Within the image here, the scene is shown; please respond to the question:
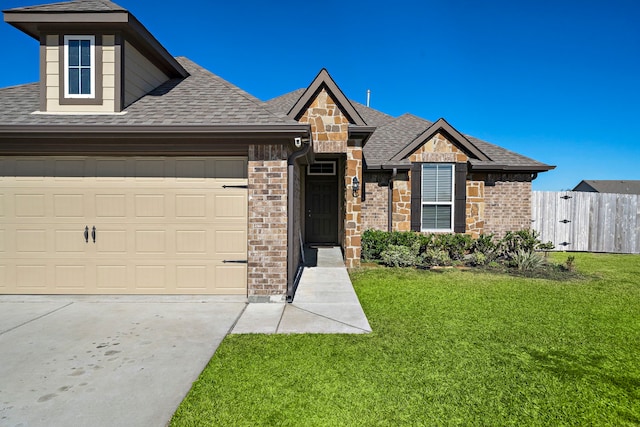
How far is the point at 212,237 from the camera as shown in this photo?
21.9 feet

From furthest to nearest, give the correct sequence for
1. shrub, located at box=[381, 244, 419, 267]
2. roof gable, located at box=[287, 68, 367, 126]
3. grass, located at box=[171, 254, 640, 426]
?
shrub, located at box=[381, 244, 419, 267], roof gable, located at box=[287, 68, 367, 126], grass, located at box=[171, 254, 640, 426]

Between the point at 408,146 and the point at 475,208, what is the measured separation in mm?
3181

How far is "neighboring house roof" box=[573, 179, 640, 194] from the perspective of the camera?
31.6 m

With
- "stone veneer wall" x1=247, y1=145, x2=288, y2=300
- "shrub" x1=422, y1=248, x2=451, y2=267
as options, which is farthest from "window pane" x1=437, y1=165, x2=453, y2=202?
"stone veneer wall" x1=247, y1=145, x2=288, y2=300

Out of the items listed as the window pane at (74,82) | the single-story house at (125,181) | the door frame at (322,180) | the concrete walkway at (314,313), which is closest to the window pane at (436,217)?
the door frame at (322,180)

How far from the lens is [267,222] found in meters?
6.55

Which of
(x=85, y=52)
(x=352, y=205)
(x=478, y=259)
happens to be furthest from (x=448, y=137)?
(x=85, y=52)

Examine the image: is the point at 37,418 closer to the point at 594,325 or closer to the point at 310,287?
the point at 310,287

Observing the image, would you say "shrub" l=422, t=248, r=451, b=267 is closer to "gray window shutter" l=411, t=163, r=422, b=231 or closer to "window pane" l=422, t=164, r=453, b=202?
"gray window shutter" l=411, t=163, r=422, b=231

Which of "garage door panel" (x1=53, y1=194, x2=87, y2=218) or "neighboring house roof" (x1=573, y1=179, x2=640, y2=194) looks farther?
"neighboring house roof" (x1=573, y1=179, x2=640, y2=194)

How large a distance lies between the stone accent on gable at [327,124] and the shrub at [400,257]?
329 cm

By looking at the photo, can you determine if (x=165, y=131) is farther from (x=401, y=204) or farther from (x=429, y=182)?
(x=429, y=182)

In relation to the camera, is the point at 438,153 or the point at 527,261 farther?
the point at 438,153

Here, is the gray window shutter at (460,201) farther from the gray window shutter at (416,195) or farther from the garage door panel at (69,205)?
the garage door panel at (69,205)
